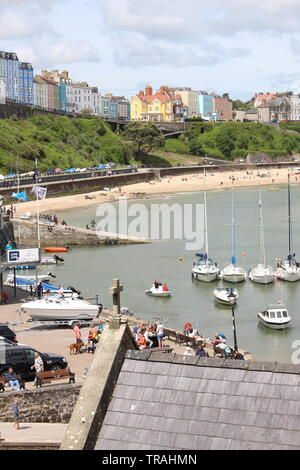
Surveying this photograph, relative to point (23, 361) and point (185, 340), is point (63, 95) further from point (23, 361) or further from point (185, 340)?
point (23, 361)

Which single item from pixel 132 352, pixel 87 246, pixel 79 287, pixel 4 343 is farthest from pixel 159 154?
pixel 132 352

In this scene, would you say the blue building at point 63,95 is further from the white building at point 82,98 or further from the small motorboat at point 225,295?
the small motorboat at point 225,295

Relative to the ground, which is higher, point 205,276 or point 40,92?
point 40,92

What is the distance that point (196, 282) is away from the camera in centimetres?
5081

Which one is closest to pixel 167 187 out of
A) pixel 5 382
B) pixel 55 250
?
pixel 55 250

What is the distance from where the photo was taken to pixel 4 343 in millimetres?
23281

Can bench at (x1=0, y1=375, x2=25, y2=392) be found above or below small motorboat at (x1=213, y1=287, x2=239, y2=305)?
above

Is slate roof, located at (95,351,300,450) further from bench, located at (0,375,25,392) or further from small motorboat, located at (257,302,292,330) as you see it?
small motorboat, located at (257,302,292,330)

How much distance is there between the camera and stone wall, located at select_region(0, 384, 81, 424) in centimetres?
1866

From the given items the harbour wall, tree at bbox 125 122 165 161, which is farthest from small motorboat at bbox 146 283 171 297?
tree at bbox 125 122 165 161

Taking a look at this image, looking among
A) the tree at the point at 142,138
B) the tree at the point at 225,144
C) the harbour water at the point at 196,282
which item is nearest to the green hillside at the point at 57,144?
the tree at the point at 142,138

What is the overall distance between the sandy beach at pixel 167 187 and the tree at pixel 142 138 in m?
9.93

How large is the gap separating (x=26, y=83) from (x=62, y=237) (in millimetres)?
101413

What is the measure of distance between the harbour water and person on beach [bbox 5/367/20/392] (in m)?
14.2
